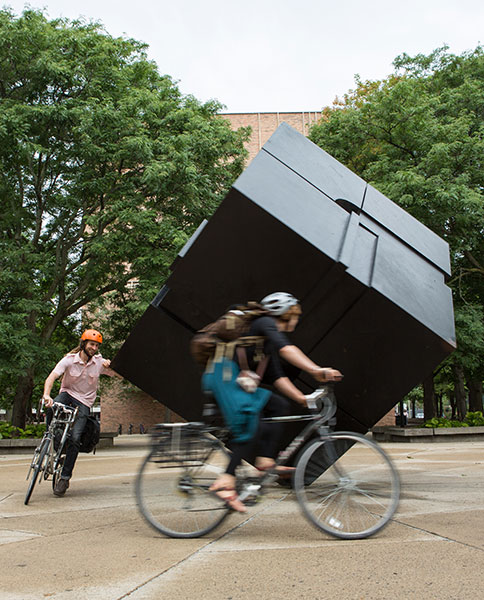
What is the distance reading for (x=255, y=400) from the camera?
3.37 metres

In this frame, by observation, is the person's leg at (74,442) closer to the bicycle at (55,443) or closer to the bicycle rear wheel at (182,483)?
the bicycle at (55,443)

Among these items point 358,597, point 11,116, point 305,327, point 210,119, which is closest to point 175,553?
point 358,597

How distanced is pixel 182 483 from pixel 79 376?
101 inches

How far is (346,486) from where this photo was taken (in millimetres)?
3393

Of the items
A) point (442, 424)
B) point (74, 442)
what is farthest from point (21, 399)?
point (442, 424)

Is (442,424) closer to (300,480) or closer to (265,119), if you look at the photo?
(300,480)

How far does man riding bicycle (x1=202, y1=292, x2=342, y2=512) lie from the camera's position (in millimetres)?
3340

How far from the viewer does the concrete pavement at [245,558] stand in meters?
2.38

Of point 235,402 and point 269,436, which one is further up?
point 235,402

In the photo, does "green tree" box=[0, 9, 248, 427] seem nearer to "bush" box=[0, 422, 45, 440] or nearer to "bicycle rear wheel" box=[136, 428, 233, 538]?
"bush" box=[0, 422, 45, 440]

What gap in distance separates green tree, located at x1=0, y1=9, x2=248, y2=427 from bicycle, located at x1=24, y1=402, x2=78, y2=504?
345 inches

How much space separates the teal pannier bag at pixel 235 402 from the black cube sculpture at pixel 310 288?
4.48ft

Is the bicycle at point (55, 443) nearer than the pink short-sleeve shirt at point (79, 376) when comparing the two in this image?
Yes

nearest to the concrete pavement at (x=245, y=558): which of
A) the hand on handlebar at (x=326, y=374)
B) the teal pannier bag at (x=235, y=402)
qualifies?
the teal pannier bag at (x=235, y=402)
